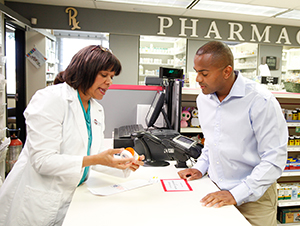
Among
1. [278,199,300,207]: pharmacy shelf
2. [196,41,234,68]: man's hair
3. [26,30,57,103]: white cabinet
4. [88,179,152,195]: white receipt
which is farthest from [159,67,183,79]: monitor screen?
[26,30,57,103]: white cabinet

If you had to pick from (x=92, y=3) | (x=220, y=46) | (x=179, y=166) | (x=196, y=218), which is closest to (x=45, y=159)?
(x=196, y=218)

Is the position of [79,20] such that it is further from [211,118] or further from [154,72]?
[211,118]

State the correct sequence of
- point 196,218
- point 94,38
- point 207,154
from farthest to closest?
point 94,38, point 207,154, point 196,218

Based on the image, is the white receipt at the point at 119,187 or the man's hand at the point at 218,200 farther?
the white receipt at the point at 119,187

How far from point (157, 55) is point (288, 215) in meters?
5.62

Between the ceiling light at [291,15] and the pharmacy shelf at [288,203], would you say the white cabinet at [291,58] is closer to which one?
the ceiling light at [291,15]

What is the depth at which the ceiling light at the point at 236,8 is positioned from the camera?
5270mm

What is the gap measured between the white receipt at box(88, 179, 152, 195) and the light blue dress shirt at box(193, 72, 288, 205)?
0.47 meters

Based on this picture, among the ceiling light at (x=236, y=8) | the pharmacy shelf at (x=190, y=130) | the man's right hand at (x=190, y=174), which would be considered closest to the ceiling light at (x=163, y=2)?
the ceiling light at (x=236, y=8)

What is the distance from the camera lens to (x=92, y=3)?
5.55 meters

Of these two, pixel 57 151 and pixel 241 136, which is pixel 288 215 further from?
pixel 57 151

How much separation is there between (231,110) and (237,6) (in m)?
4.77

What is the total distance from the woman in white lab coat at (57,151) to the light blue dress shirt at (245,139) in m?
0.53

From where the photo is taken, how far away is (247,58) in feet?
25.0
